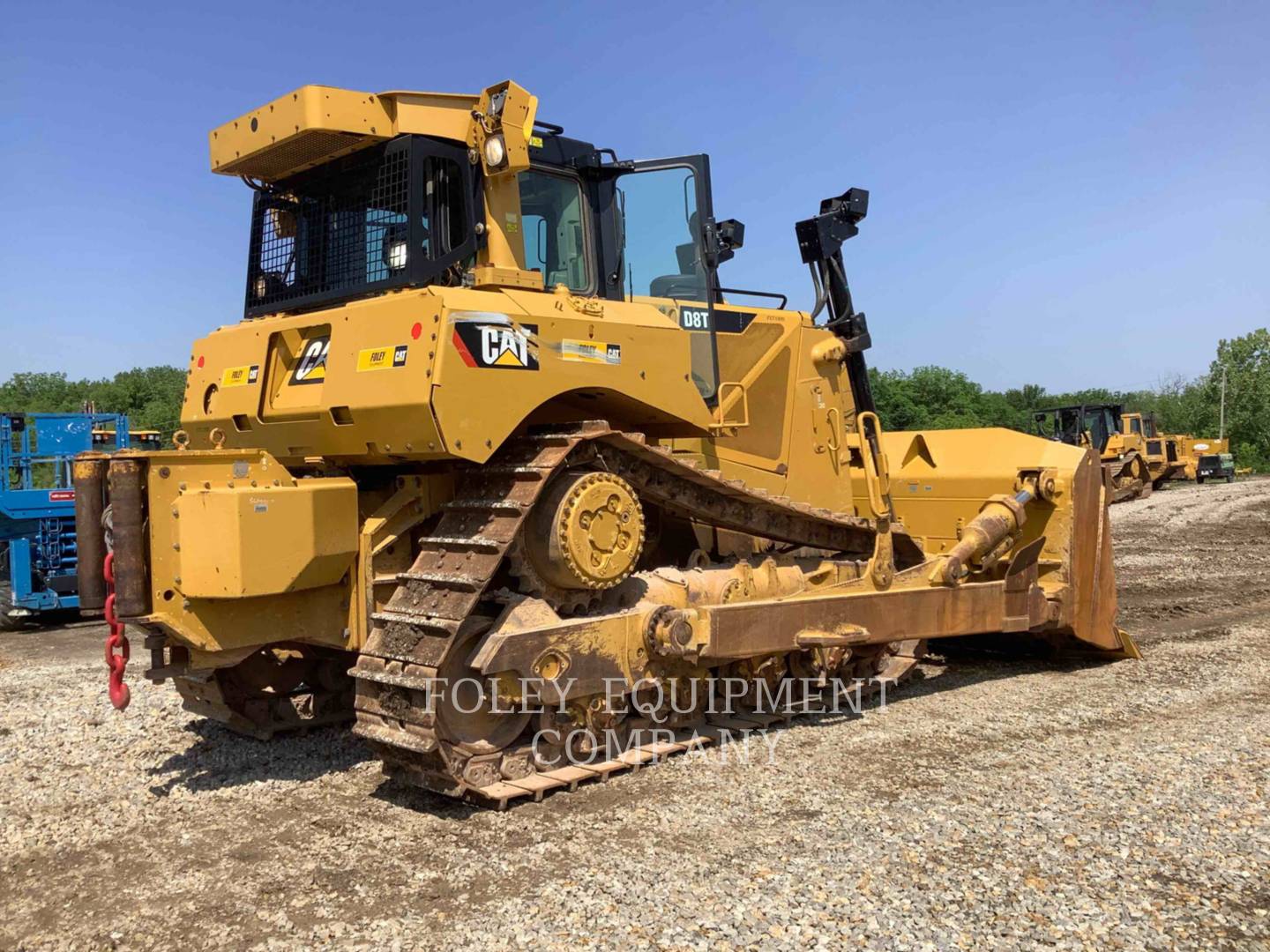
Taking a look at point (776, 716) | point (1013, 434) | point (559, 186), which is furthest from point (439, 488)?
point (1013, 434)

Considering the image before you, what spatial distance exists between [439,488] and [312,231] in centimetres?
178

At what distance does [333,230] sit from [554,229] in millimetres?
1262

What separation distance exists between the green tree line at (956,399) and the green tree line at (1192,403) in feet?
0.15

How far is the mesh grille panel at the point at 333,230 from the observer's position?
570 centimetres

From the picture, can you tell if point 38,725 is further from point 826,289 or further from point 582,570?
point 826,289

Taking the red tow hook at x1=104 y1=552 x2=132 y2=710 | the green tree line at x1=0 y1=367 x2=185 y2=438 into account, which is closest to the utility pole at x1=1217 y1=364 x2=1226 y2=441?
the green tree line at x1=0 y1=367 x2=185 y2=438

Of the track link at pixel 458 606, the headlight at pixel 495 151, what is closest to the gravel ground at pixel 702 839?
the track link at pixel 458 606

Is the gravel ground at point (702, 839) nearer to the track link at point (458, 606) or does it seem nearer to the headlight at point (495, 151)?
the track link at point (458, 606)

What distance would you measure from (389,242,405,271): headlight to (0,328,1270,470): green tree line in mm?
46096

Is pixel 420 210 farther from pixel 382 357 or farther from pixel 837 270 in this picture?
pixel 837 270

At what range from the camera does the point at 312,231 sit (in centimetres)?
624

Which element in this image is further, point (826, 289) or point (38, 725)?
point (826, 289)

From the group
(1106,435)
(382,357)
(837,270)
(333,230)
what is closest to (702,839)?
(382,357)

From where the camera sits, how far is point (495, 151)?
5629 mm
